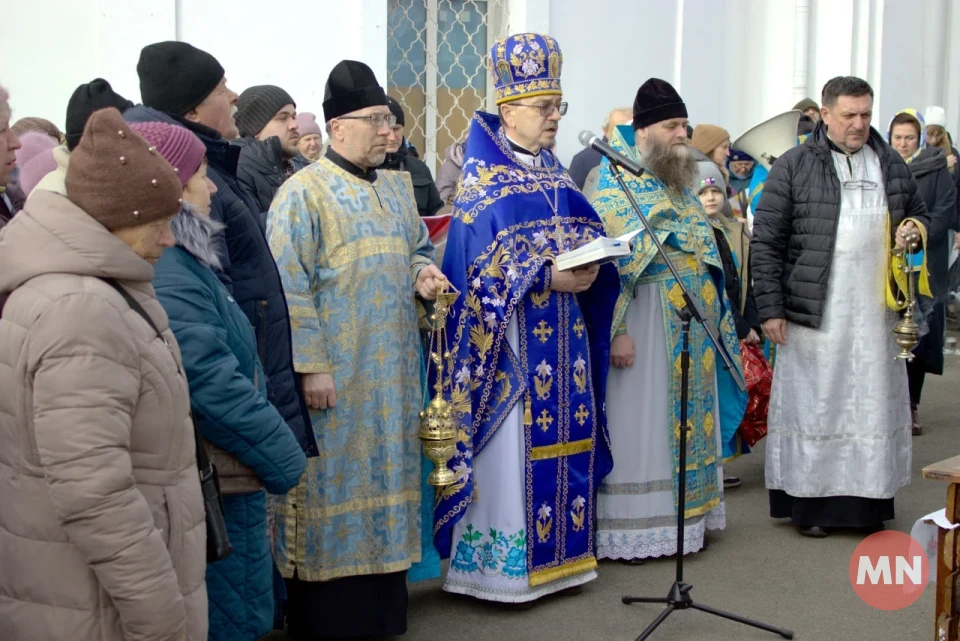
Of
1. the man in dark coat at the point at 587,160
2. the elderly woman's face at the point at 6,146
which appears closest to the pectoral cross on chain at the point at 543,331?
the elderly woman's face at the point at 6,146

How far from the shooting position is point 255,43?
812 centimetres

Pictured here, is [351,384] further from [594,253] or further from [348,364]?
[594,253]

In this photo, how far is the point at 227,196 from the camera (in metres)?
3.64

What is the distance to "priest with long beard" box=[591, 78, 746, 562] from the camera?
5562mm

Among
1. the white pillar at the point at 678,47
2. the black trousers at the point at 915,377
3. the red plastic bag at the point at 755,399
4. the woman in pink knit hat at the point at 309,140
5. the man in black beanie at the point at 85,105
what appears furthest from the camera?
the white pillar at the point at 678,47

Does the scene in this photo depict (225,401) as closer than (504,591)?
Yes

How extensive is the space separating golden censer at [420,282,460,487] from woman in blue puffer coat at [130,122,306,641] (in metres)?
1.19

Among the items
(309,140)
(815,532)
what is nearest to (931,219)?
(815,532)

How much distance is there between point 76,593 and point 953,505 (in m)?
2.80

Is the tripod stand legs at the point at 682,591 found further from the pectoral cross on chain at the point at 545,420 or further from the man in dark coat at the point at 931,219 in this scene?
the man in dark coat at the point at 931,219

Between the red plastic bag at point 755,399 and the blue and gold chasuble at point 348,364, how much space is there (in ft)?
10.3

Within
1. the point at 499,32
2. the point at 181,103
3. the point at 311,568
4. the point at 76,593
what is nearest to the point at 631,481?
the point at 311,568

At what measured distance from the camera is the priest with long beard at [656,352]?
18.2 ft

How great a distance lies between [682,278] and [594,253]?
1.10 meters
